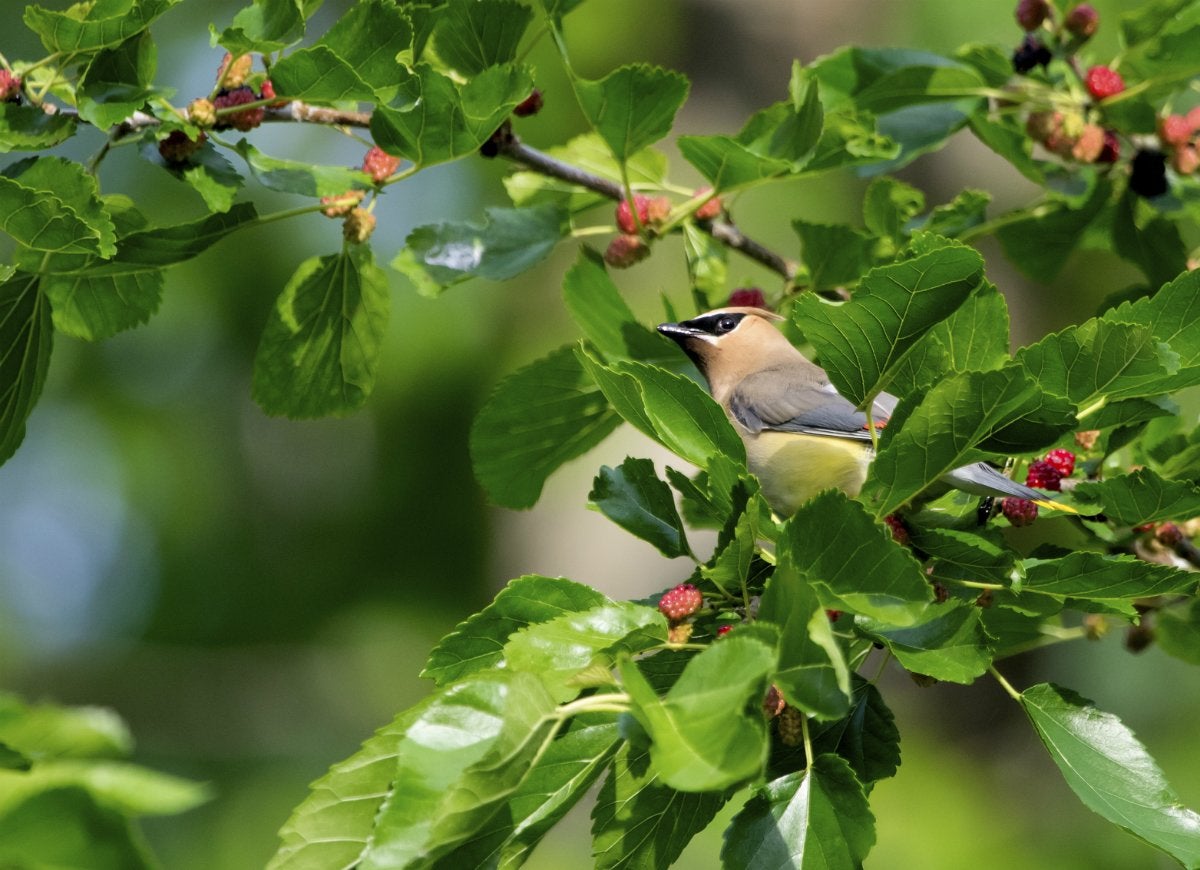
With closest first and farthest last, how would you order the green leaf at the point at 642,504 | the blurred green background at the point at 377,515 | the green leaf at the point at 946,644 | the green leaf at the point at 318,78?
1. the green leaf at the point at 946,644
2. the green leaf at the point at 642,504
3. the green leaf at the point at 318,78
4. the blurred green background at the point at 377,515

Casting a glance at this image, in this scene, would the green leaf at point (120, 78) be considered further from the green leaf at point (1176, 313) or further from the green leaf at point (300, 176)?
the green leaf at point (1176, 313)

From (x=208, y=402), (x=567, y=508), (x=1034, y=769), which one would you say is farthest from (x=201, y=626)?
(x=1034, y=769)

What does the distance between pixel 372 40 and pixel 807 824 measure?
153cm

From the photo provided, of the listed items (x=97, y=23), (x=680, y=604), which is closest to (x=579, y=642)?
(x=680, y=604)

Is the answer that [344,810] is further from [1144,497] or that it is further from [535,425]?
[1144,497]

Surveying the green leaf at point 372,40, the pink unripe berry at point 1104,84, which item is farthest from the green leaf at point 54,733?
the pink unripe berry at point 1104,84

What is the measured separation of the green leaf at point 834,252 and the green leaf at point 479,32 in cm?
82

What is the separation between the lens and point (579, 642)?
6.18 feet

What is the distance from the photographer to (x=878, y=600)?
1771mm

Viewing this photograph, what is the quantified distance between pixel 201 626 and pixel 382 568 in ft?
5.16

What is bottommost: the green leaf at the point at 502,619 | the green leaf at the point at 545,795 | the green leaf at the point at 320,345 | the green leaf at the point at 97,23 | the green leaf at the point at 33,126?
the green leaf at the point at 545,795

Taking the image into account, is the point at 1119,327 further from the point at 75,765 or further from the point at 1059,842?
the point at 1059,842

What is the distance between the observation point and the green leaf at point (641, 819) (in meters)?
2.04

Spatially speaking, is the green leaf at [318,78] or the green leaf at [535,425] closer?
the green leaf at [318,78]
